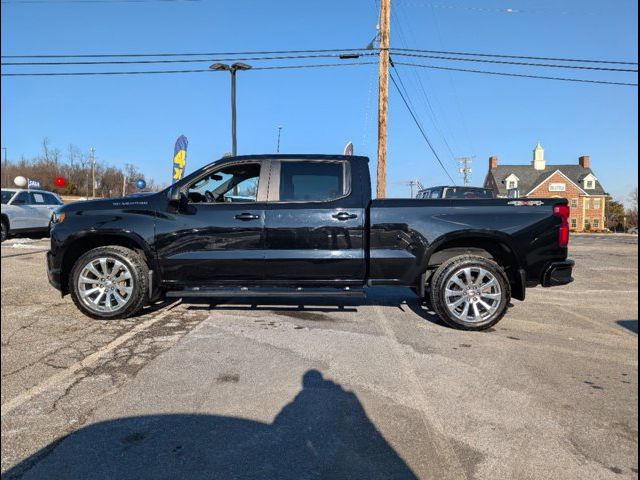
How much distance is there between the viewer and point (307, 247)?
5.03 m

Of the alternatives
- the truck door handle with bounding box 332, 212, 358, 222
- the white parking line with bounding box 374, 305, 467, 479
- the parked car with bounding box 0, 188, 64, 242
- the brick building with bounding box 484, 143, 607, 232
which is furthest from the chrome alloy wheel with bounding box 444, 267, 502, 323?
the brick building with bounding box 484, 143, 607, 232

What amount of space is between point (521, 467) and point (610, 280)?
8.23 m

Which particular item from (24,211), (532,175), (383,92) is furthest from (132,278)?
(532,175)

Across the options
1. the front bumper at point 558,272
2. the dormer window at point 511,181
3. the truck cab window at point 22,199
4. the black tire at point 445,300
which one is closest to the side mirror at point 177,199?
the black tire at point 445,300

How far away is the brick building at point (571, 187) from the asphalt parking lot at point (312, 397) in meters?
59.2

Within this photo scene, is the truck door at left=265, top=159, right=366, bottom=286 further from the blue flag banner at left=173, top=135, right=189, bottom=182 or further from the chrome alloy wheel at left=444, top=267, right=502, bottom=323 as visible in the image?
the blue flag banner at left=173, top=135, right=189, bottom=182

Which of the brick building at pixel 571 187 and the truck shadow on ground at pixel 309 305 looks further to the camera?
the brick building at pixel 571 187

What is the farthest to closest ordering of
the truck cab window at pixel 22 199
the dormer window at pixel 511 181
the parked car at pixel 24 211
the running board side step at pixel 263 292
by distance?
the dormer window at pixel 511 181
the truck cab window at pixel 22 199
the parked car at pixel 24 211
the running board side step at pixel 263 292

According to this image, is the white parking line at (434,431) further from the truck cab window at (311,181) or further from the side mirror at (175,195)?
the side mirror at (175,195)

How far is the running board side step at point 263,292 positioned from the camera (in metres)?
4.95

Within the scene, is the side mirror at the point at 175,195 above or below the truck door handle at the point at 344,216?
above

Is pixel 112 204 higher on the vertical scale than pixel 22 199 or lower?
lower

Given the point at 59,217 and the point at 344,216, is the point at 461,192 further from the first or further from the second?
the point at 59,217

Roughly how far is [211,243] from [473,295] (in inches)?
122
